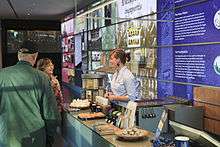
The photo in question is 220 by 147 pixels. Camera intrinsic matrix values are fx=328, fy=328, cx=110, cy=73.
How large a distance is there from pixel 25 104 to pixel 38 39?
38.9 ft

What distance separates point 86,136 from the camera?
3.28 meters

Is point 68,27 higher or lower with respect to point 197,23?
higher

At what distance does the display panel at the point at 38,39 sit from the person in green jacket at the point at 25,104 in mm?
11337

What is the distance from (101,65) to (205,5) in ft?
12.7

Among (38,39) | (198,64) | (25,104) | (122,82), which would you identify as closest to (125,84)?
(122,82)

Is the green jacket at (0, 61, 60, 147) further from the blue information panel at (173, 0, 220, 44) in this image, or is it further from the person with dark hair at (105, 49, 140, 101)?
the blue information panel at (173, 0, 220, 44)

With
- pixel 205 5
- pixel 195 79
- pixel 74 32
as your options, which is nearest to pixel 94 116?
pixel 195 79

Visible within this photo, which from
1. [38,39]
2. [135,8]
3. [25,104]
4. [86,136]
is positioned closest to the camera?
[25,104]

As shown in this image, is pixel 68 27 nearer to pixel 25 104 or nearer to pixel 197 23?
pixel 197 23

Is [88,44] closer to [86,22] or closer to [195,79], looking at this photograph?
[86,22]

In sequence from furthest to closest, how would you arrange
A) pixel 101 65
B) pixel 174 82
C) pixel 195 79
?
pixel 101 65 < pixel 174 82 < pixel 195 79

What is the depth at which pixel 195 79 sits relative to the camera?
396 cm

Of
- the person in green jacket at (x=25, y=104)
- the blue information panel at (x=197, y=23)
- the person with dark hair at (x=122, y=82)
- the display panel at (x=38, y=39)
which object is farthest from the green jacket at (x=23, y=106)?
the display panel at (x=38, y=39)

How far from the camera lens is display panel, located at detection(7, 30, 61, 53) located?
13.8 metres
